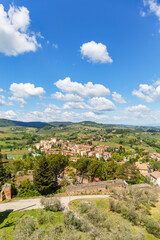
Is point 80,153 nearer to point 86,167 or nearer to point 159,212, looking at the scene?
point 86,167

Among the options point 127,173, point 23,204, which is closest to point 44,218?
point 23,204

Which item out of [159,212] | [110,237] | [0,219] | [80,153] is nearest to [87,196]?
[159,212]

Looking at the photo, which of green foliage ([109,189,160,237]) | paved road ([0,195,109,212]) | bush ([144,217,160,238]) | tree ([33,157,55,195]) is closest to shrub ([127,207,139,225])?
green foliage ([109,189,160,237])

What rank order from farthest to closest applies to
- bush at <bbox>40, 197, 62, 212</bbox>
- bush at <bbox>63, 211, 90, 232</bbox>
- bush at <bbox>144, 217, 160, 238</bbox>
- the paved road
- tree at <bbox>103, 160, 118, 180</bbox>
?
1. tree at <bbox>103, 160, 118, 180</bbox>
2. the paved road
3. bush at <bbox>40, 197, 62, 212</bbox>
4. bush at <bbox>144, 217, 160, 238</bbox>
5. bush at <bbox>63, 211, 90, 232</bbox>

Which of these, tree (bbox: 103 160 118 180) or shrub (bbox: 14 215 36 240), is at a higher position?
shrub (bbox: 14 215 36 240)

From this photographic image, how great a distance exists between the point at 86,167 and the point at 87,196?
12545 mm

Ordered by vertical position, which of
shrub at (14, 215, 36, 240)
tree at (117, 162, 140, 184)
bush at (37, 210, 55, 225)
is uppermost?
shrub at (14, 215, 36, 240)

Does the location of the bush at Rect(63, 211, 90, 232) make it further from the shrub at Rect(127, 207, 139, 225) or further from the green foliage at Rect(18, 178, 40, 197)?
the green foliage at Rect(18, 178, 40, 197)

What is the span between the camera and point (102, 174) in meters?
36.5

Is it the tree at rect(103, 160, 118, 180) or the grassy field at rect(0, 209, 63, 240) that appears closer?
the grassy field at rect(0, 209, 63, 240)

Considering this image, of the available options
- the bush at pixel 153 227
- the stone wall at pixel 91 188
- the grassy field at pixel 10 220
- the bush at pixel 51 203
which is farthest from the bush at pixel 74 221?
the stone wall at pixel 91 188

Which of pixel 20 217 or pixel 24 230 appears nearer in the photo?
pixel 24 230

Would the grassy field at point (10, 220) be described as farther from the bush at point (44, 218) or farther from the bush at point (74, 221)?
the bush at point (74, 221)

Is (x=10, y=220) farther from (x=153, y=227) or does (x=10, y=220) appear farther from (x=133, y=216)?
(x=153, y=227)
